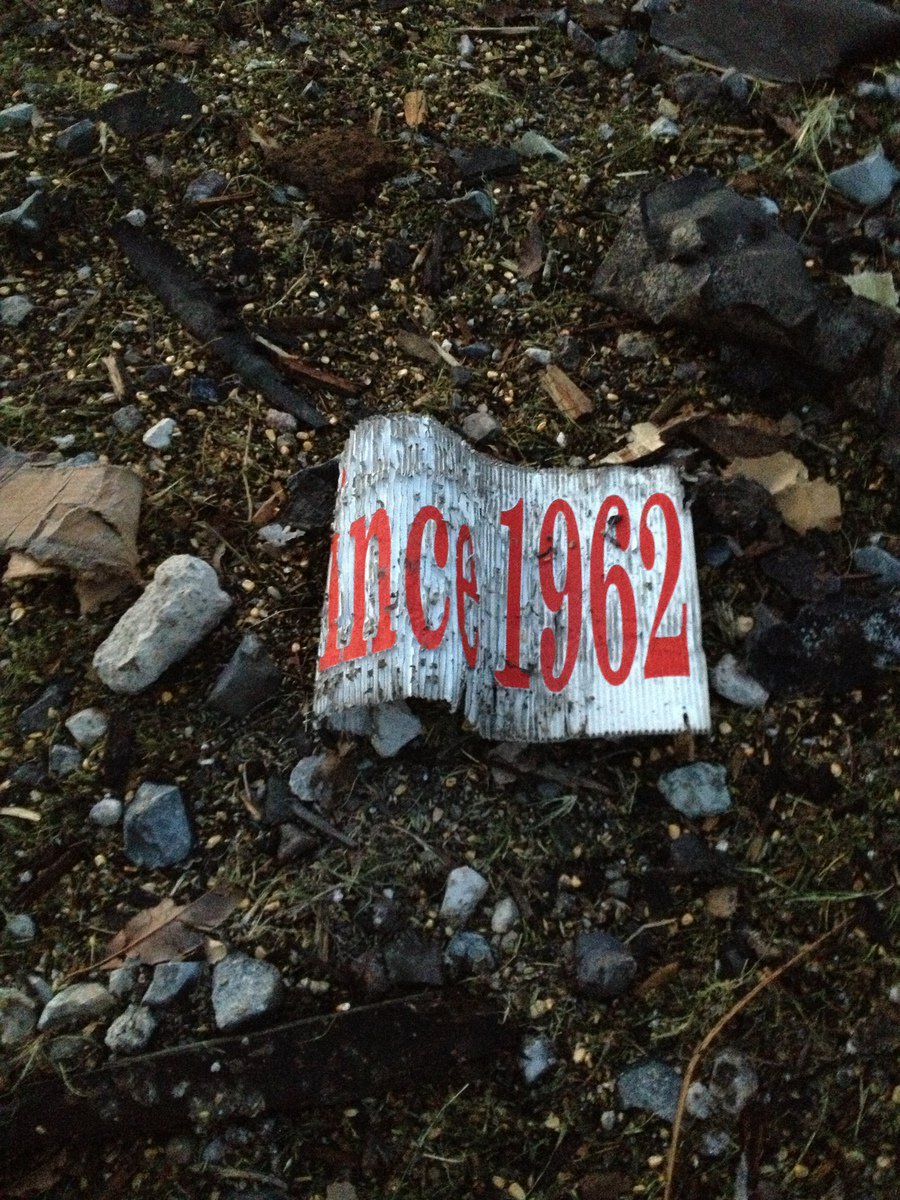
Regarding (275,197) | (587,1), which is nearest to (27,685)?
(275,197)

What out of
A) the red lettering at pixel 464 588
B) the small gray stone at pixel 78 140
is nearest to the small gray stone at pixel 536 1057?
the red lettering at pixel 464 588

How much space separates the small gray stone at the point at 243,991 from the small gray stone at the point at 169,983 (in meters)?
0.04

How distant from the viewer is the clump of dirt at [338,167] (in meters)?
2.70

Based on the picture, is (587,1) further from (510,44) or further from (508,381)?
(508,381)

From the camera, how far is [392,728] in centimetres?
203

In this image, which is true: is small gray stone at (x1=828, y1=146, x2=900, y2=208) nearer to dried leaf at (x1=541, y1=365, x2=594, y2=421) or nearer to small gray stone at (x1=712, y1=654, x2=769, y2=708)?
dried leaf at (x1=541, y1=365, x2=594, y2=421)

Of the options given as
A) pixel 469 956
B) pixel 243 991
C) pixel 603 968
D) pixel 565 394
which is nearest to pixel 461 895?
pixel 469 956

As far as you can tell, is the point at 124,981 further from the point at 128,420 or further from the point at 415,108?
the point at 415,108

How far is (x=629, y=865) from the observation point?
2.01 metres

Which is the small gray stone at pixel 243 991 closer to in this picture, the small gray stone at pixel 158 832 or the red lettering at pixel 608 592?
the small gray stone at pixel 158 832

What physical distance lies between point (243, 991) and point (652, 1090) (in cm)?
73

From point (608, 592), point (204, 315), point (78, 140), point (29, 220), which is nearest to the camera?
point (608, 592)

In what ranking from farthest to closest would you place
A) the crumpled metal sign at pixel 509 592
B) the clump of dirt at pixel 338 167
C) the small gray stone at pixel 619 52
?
the small gray stone at pixel 619 52, the clump of dirt at pixel 338 167, the crumpled metal sign at pixel 509 592

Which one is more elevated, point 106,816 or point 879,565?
point 879,565
